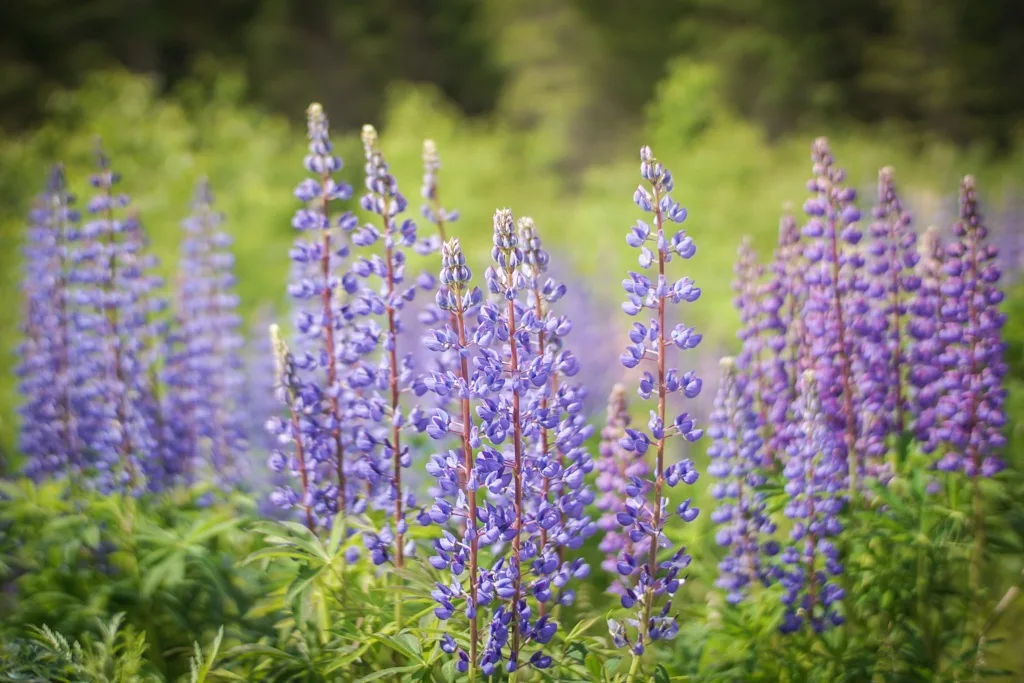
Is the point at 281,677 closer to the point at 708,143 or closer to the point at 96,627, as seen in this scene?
the point at 96,627

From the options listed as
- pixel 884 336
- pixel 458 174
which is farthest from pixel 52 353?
pixel 458 174

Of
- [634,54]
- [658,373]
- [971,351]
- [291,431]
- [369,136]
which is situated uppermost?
[634,54]

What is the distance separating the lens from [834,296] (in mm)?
2402

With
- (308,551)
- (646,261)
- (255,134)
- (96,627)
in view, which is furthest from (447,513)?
(255,134)

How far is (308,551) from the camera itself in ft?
6.54

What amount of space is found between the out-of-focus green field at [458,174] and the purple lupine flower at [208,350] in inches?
87.9

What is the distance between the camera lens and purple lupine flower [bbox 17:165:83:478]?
2900 mm

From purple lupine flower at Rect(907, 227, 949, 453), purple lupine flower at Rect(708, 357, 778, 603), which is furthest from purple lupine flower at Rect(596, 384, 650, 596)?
purple lupine flower at Rect(907, 227, 949, 453)

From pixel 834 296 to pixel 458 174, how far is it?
9.61 meters

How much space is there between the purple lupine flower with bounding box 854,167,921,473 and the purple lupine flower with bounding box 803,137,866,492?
0.04 metres

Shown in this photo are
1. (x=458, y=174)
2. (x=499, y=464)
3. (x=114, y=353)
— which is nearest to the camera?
(x=499, y=464)

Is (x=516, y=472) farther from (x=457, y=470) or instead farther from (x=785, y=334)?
(x=785, y=334)

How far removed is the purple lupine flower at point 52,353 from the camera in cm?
290

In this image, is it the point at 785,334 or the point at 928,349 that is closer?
the point at 928,349
